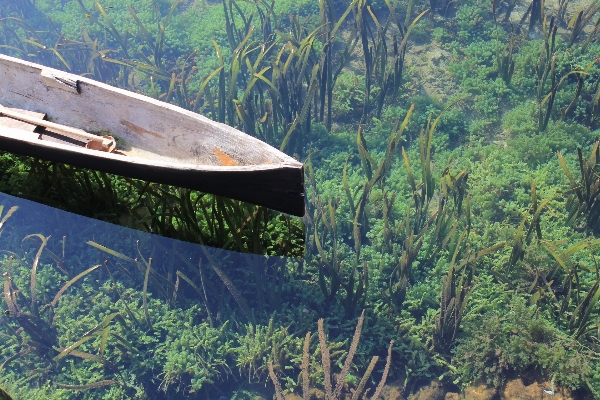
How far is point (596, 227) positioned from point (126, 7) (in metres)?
6.32

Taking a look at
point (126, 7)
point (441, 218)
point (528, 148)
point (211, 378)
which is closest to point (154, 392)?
point (211, 378)

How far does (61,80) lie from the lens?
13.3 feet

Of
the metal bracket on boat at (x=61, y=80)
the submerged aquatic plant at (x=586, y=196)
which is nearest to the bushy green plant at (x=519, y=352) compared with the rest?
the submerged aquatic plant at (x=586, y=196)

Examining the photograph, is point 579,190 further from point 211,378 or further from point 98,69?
point 98,69

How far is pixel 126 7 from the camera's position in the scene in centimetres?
677

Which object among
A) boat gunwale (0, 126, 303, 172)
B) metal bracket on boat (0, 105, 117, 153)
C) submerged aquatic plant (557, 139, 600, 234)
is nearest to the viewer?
boat gunwale (0, 126, 303, 172)

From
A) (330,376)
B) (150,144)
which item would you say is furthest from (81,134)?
(330,376)

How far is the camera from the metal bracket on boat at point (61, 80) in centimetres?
402

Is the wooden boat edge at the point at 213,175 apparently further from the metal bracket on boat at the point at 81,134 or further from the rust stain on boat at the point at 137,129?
the rust stain on boat at the point at 137,129

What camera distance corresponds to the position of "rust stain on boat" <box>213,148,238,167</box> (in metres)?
3.64

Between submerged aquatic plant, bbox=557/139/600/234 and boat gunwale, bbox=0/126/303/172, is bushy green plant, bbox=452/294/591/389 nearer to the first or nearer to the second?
submerged aquatic plant, bbox=557/139/600/234

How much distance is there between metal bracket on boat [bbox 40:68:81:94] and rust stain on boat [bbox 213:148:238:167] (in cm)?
136

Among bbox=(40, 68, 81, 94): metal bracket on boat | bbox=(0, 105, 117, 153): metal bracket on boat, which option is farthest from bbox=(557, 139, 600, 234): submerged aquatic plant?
bbox=(40, 68, 81, 94): metal bracket on boat

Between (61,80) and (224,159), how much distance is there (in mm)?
1620
